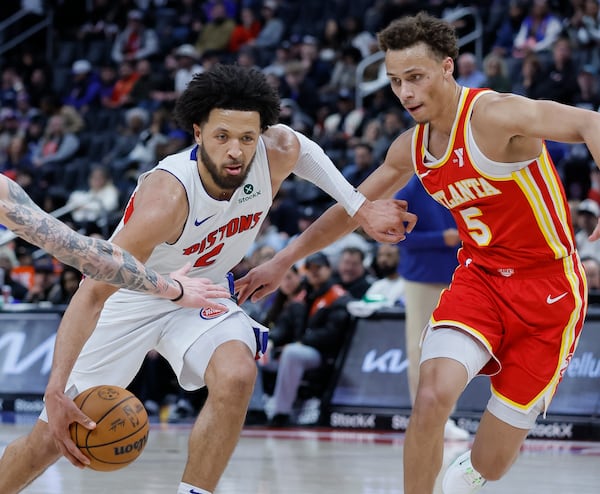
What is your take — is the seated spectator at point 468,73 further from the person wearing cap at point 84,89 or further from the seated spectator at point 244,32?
the person wearing cap at point 84,89

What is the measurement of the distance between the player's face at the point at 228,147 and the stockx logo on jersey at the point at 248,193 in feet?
0.21

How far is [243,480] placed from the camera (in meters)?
6.98

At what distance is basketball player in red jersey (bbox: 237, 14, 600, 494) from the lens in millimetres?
5078

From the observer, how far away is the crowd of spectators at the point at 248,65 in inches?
519

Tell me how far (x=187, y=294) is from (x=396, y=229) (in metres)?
1.53

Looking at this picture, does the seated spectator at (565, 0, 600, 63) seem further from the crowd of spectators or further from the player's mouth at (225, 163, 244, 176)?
the player's mouth at (225, 163, 244, 176)

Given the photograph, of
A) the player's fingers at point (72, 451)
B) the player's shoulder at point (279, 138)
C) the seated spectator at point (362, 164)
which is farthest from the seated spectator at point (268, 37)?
the player's fingers at point (72, 451)

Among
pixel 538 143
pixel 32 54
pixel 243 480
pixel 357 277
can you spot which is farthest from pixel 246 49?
pixel 538 143

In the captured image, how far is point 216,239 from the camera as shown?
17.4 feet

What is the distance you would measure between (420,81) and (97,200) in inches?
451

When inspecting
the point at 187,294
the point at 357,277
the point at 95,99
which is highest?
the point at 187,294

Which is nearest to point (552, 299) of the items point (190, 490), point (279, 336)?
point (190, 490)

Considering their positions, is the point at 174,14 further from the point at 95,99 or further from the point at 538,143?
the point at 538,143

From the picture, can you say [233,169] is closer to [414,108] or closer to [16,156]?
[414,108]
